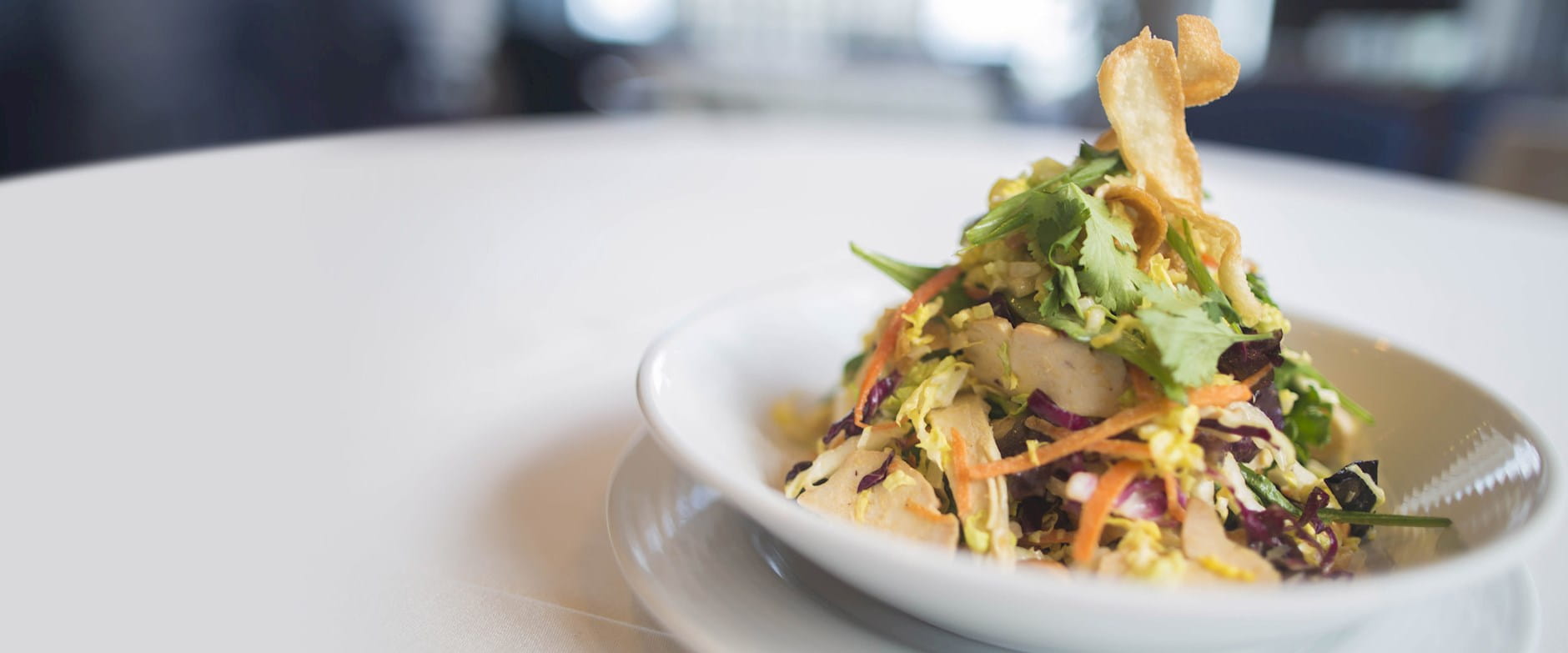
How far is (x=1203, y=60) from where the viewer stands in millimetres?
940

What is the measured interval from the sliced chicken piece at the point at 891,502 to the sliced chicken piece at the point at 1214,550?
0.56 ft

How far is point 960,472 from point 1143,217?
305mm

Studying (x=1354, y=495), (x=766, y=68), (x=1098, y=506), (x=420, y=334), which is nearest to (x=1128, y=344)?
(x=1098, y=506)

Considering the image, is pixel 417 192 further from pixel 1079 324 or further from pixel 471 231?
pixel 1079 324

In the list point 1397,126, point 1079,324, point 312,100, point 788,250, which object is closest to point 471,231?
point 788,250

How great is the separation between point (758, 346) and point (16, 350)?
0.79 meters

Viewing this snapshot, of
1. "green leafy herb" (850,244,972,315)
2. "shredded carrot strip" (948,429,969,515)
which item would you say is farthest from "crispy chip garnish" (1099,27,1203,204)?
"shredded carrot strip" (948,429,969,515)

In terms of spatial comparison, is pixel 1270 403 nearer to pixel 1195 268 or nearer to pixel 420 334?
pixel 1195 268

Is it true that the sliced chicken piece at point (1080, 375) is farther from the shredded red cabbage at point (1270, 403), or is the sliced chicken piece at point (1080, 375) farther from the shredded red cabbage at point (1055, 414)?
the shredded red cabbage at point (1270, 403)

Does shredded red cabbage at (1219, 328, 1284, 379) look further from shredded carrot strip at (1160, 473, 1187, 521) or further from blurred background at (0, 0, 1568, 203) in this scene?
blurred background at (0, 0, 1568, 203)

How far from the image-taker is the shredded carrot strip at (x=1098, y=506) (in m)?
0.74

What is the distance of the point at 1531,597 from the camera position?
75 cm

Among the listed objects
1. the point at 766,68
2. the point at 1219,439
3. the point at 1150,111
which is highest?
the point at 1150,111

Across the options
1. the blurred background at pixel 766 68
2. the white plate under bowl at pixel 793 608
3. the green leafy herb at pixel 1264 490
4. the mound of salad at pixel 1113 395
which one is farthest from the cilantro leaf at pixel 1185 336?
the blurred background at pixel 766 68
